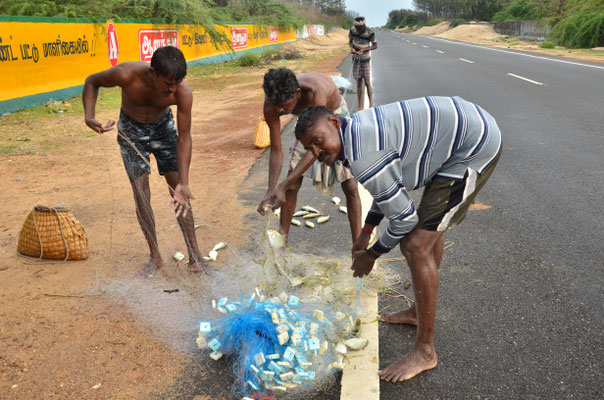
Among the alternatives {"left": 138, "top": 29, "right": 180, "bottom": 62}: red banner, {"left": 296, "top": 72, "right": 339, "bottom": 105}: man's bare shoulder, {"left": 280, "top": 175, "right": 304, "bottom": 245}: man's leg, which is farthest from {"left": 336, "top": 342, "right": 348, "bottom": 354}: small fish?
{"left": 138, "top": 29, "right": 180, "bottom": 62}: red banner

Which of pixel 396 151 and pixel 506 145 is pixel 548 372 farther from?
pixel 506 145

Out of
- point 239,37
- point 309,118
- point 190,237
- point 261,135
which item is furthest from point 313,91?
point 239,37

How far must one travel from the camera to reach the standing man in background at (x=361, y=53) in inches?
423

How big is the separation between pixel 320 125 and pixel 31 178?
527 cm

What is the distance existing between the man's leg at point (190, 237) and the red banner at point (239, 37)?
23.3m

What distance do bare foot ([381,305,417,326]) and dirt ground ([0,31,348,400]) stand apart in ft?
4.10

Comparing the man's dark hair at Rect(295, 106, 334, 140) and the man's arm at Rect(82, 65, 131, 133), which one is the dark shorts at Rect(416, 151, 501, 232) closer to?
the man's dark hair at Rect(295, 106, 334, 140)

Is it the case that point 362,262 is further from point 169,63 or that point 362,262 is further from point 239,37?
point 239,37

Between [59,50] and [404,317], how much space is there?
1199 cm

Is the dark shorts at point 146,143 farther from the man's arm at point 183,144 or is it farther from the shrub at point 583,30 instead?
the shrub at point 583,30

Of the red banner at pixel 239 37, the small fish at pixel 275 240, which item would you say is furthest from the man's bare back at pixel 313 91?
the red banner at pixel 239 37

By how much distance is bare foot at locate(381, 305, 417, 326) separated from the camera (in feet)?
10.2

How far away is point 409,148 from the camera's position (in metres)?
2.45

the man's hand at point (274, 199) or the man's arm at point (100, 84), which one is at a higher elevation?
the man's arm at point (100, 84)
